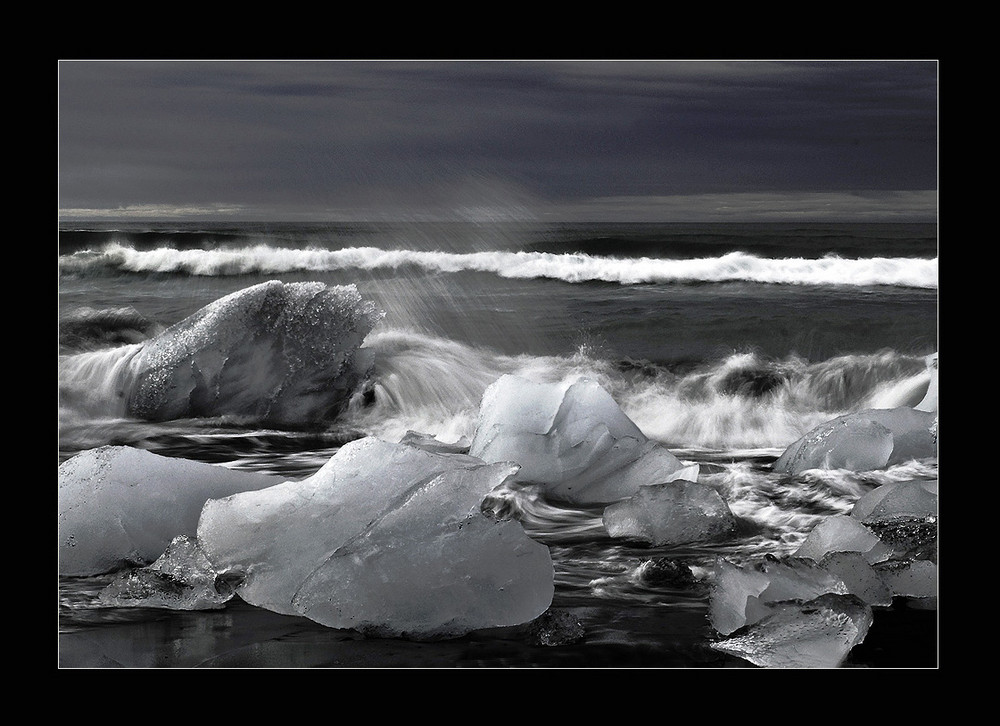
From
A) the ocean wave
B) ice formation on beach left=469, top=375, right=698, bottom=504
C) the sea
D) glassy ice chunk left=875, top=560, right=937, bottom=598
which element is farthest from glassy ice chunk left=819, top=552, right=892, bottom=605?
the ocean wave

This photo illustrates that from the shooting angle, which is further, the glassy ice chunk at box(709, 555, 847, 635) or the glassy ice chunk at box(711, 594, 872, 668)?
the glassy ice chunk at box(709, 555, 847, 635)

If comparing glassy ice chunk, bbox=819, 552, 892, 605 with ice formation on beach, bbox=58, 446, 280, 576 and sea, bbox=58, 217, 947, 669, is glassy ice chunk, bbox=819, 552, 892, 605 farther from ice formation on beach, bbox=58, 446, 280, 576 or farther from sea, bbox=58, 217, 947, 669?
ice formation on beach, bbox=58, 446, 280, 576

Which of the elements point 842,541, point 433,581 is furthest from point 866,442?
point 433,581

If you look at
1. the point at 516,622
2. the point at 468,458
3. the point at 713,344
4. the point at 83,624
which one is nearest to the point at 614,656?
the point at 516,622

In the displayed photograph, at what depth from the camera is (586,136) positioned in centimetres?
452

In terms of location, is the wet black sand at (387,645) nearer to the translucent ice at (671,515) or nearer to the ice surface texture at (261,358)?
the translucent ice at (671,515)

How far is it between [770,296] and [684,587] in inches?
45.5

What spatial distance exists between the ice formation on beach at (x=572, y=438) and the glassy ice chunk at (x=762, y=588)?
0.56 metres

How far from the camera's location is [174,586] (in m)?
4.13

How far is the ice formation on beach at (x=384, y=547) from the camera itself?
392 cm

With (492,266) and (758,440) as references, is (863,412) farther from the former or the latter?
(492,266)

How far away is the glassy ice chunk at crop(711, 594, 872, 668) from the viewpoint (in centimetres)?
388

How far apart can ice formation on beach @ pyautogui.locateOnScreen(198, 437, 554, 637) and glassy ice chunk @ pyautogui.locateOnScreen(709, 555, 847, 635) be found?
545 millimetres

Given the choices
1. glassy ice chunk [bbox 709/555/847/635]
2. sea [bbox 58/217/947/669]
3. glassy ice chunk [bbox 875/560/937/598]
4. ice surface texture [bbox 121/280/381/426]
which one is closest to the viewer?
glassy ice chunk [bbox 709/555/847/635]
